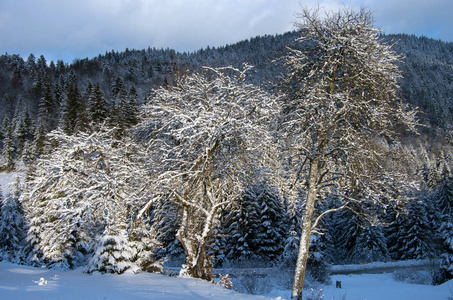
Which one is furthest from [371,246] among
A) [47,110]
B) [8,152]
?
[47,110]

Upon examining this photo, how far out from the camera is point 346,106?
8.27 m

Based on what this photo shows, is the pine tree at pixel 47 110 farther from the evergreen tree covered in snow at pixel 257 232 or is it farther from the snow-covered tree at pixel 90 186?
the snow-covered tree at pixel 90 186

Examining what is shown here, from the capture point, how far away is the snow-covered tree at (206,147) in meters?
9.56

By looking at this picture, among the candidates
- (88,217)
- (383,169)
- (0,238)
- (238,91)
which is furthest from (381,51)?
(0,238)

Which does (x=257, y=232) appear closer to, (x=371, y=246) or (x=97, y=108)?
(x=371, y=246)

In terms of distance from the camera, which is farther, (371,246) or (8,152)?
(8,152)

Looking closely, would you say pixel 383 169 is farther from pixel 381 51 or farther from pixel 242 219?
pixel 242 219

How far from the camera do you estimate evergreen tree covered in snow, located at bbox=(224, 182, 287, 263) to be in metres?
28.4

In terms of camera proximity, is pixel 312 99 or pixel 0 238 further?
pixel 0 238

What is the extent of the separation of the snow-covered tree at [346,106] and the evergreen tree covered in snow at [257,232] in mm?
19520

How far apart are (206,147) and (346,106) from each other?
13.6 ft

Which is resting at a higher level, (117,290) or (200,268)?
(117,290)

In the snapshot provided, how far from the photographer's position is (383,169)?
844 centimetres

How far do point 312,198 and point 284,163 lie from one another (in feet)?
6.10
